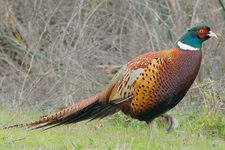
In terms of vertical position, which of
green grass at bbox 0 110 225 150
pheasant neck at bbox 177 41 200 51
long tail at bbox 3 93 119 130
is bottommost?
green grass at bbox 0 110 225 150

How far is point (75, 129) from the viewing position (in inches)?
180

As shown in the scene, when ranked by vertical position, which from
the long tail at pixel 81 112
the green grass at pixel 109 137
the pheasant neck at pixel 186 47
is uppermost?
the pheasant neck at pixel 186 47

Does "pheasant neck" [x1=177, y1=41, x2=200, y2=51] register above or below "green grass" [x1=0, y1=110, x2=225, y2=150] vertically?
above

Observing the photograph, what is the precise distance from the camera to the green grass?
3.41 m

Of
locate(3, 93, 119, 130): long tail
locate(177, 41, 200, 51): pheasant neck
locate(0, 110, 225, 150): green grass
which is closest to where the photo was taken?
locate(0, 110, 225, 150): green grass

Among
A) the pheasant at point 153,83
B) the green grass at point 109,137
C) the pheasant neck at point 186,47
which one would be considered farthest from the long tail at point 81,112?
the pheasant neck at point 186,47

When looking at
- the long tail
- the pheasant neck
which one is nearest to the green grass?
the long tail

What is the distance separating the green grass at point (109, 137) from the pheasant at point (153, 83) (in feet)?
0.61

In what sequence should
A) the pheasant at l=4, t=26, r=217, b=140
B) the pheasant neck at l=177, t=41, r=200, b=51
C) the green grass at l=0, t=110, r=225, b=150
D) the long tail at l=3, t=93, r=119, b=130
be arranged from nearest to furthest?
the green grass at l=0, t=110, r=225, b=150
the pheasant at l=4, t=26, r=217, b=140
the pheasant neck at l=177, t=41, r=200, b=51
the long tail at l=3, t=93, r=119, b=130

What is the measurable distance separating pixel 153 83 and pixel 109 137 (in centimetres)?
83

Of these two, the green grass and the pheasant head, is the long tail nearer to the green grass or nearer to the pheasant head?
the green grass

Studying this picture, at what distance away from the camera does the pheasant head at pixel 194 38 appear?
397cm

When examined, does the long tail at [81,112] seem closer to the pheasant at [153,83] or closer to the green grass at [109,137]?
the pheasant at [153,83]

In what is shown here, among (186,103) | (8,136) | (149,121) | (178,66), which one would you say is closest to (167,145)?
(149,121)
